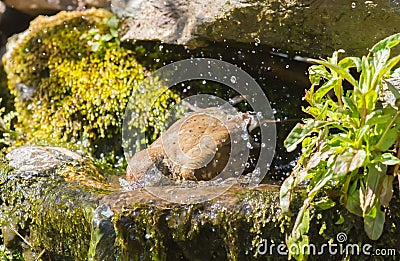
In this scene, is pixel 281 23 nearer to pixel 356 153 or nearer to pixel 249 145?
pixel 249 145

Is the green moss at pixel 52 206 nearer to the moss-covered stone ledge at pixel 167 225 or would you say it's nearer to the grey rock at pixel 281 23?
the moss-covered stone ledge at pixel 167 225

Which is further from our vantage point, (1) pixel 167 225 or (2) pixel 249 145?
(2) pixel 249 145

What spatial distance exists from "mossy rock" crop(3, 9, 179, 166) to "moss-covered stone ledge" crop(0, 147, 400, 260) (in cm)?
117

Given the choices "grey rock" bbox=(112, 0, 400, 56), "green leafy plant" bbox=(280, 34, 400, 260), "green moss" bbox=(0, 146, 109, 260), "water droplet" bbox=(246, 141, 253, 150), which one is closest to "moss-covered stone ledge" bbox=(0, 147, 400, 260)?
"green moss" bbox=(0, 146, 109, 260)

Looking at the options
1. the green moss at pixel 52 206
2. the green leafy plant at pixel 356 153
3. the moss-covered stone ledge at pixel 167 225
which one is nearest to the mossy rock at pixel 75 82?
the green moss at pixel 52 206

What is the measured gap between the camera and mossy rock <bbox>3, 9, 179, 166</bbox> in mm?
4641

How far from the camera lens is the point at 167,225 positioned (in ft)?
9.33

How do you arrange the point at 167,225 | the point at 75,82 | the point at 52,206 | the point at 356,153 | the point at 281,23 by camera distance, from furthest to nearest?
the point at 75,82 → the point at 281,23 → the point at 52,206 → the point at 167,225 → the point at 356,153

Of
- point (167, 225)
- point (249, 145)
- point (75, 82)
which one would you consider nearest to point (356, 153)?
point (167, 225)

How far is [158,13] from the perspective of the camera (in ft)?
14.4

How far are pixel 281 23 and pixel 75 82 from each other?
1.84m

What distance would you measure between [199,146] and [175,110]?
919 millimetres

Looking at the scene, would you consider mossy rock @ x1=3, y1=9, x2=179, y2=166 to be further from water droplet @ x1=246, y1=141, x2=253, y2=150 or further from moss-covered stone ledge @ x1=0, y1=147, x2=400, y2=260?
moss-covered stone ledge @ x1=0, y1=147, x2=400, y2=260

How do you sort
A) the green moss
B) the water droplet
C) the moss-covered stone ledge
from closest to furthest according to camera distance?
1. the moss-covered stone ledge
2. the green moss
3. the water droplet
